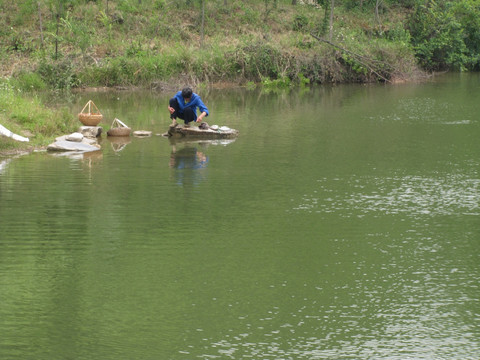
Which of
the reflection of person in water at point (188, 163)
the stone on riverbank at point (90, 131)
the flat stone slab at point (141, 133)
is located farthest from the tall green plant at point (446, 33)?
the reflection of person in water at point (188, 163)

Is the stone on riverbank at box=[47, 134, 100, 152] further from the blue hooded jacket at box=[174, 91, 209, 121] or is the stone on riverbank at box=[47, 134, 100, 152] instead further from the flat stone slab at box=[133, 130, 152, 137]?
the blue hooded jacket at box=[174, 91, 209, 121]

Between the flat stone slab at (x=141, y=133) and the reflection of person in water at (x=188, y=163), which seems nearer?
the reflection of person in water at (x=188, y=163)

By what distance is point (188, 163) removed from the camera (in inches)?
579

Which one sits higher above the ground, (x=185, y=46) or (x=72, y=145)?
(x=185, y=46)

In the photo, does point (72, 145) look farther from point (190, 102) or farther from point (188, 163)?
point (190, 102)

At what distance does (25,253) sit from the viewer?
9.10 metres

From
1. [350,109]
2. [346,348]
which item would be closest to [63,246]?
[346,348]

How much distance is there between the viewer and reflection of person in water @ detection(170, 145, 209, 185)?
1330cm

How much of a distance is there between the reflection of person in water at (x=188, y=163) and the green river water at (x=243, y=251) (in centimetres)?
4

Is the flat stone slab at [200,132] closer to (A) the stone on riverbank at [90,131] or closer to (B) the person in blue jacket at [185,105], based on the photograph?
(B) the person in blue jacket at [185,105]

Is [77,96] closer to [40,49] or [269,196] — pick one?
[40,49]

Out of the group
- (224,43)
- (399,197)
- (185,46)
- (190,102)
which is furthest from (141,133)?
(224,43)

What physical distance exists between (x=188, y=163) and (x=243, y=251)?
5.75 metres

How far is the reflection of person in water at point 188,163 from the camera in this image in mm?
13297
